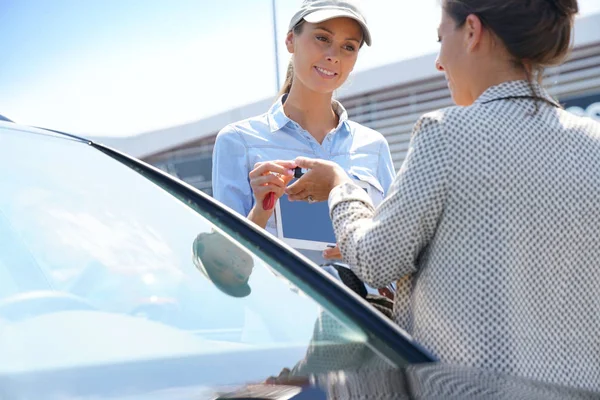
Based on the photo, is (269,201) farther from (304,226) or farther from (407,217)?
(407,217)

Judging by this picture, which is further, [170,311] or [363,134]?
[363,134]

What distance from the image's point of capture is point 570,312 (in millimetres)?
1412

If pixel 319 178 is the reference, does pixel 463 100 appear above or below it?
above

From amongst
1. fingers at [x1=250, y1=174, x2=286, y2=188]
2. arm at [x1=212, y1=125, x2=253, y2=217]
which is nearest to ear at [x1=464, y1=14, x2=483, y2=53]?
fingers at [x1=250, y1=174, x2=286, y2=188]

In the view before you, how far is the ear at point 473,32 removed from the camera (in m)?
1.56

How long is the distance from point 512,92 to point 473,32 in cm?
14

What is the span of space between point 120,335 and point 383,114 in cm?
1464

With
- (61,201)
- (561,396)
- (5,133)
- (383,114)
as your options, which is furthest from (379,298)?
(383,114)

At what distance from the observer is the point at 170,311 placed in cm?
134

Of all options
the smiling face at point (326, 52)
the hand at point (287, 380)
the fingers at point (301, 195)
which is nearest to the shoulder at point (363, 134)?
the smiling face at point (326, 52)

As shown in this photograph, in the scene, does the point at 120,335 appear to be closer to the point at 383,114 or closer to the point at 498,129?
the point at 498,129

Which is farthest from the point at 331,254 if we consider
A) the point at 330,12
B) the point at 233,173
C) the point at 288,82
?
the point at 288,82

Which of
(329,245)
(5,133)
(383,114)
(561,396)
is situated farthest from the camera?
(383,114)

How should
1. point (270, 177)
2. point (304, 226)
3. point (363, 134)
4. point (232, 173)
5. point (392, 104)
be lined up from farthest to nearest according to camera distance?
point (392, 104)
point (363, 134)
point (232, 173)
point (304, 226)
point (270, 177)
